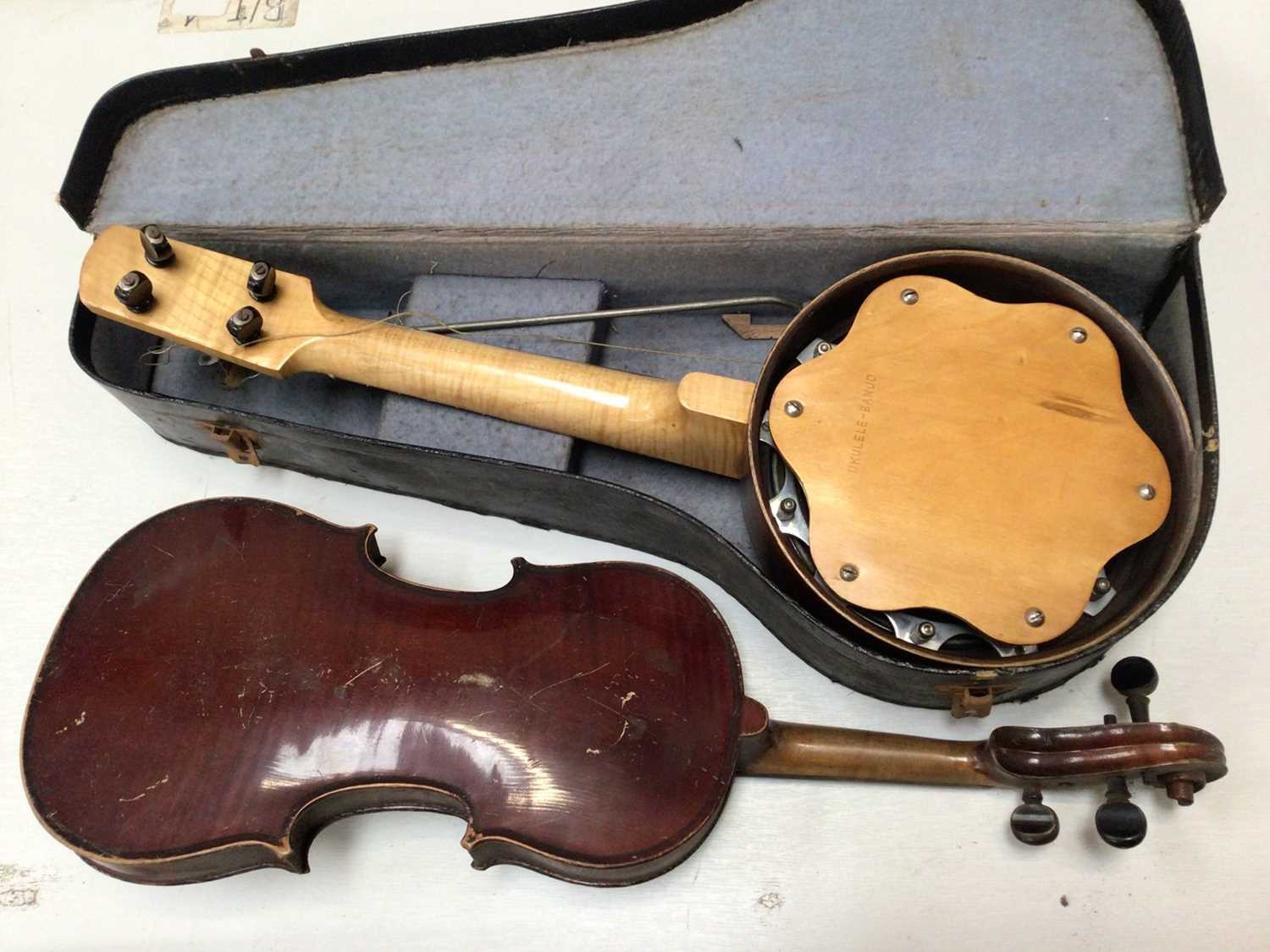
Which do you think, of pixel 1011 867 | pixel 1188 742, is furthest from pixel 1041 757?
pixel 1011 867

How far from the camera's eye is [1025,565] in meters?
1.36

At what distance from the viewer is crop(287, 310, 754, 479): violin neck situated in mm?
1521

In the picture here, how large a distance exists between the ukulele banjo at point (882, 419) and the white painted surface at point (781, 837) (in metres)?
0.27

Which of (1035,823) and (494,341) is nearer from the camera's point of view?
(1035,823)

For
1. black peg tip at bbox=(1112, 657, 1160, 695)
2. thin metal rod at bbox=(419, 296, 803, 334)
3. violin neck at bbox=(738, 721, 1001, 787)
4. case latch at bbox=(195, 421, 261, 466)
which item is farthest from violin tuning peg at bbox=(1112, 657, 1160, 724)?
case latch at bbox=(195, 421, 261, 466)

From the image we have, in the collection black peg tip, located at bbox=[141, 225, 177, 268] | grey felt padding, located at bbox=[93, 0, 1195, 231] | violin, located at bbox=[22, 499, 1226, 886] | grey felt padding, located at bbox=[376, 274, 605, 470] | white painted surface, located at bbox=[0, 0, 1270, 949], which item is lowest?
white painted surface, located at bbox=[0, 0, 1270, 949]

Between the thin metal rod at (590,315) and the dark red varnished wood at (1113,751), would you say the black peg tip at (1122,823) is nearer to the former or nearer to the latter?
the dark red varnished wood at (1113,751)

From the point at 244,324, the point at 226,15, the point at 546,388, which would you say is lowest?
the point at 546,388

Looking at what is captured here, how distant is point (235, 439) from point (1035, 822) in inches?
55.3

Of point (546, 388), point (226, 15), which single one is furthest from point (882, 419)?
point (226, 15)

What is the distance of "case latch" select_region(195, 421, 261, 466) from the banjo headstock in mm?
126

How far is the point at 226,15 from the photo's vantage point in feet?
7.22

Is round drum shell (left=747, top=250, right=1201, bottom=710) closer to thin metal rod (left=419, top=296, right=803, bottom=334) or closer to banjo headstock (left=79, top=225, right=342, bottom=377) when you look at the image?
thin metal rod (left=419, top=296, right=803, bottom=334)

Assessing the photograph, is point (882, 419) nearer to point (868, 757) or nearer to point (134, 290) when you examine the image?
point (868, 757)
